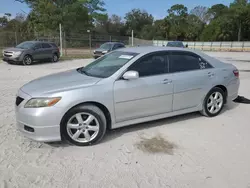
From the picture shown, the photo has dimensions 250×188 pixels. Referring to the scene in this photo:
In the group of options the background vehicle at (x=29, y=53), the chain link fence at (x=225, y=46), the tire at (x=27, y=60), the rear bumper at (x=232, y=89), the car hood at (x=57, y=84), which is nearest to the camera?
the car hood at (x=57, y=84)

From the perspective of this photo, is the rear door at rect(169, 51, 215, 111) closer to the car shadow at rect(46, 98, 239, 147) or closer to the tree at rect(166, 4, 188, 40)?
the car shadow at rect(46, 98, 239, 147)

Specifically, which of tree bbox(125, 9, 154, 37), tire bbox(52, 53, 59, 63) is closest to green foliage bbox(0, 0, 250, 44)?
tree bbox(125, 9, 154, 37)

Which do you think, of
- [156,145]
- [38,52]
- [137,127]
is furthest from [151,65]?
[38,52]

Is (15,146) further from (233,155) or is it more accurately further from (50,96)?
→ (233,155)

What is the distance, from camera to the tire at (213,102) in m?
5.41

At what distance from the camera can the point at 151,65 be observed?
4.73 meters

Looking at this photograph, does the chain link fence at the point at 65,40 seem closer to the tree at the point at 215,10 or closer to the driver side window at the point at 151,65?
the driver side window at the point at 151,65

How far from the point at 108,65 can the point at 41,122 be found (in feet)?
5.69

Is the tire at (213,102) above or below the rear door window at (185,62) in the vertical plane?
below

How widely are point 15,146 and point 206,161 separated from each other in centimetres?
297

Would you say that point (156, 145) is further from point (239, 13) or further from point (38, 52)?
point (239, 13)

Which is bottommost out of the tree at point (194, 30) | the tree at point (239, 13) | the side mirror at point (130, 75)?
the side mirror at point (130, 75)

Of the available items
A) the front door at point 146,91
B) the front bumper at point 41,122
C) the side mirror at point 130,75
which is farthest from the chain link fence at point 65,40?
the front bumper at point 41,122

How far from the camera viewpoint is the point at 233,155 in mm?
3863
